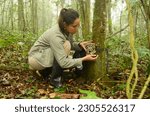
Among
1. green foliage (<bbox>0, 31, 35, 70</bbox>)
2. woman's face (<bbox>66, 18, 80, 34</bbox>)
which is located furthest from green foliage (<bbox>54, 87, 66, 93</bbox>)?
green foliage (<bbox>0, 31, 35, 70</bbox>)

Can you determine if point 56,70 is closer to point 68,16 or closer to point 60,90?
point 60,90

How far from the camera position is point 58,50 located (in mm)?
4031

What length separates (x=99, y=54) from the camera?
13.5ft

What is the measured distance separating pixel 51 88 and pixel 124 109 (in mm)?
1476

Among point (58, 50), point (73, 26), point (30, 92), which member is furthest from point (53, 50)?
point (30, 92)

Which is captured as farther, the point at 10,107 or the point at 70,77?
the point at 70,77

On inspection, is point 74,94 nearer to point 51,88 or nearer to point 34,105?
point 51,88

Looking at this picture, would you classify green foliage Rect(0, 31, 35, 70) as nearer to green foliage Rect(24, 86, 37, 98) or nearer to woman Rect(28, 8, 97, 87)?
woman Rect(28, 8, 97, 87)

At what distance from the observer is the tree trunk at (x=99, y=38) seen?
13.3ft

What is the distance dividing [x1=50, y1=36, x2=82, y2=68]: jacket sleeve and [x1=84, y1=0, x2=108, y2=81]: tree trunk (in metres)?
0.23

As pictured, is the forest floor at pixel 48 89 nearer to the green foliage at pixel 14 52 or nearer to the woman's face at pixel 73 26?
the green foliage at pixel 14 52

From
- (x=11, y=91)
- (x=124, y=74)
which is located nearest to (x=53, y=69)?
(x=11, y=91)

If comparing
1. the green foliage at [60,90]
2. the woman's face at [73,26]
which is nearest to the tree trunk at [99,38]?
the woman's face at [73,26]

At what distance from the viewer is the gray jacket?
4.01 meters
